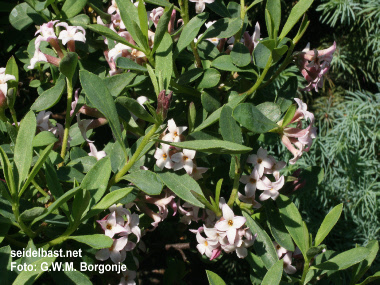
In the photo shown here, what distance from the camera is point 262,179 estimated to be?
0.95 meters

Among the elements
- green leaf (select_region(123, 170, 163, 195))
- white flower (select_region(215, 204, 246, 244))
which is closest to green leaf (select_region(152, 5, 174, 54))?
green leaf (select_region(123, 170, 163, 195))

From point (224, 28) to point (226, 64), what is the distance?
9 centimetres

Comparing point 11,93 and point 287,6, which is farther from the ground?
point 11,93

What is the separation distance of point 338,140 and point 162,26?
1.40 m

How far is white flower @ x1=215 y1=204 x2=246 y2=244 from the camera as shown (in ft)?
2.76

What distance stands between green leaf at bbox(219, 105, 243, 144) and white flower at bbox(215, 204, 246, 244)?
14cm

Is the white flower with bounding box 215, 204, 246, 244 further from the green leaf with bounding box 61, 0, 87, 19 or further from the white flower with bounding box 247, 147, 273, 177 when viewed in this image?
the green leaf with bounding box 61, 0, 87, 19

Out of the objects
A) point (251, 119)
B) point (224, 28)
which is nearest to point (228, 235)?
point (251, 119)

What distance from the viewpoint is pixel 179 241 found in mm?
1542

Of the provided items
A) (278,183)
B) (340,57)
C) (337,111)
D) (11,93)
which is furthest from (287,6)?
(11,93)

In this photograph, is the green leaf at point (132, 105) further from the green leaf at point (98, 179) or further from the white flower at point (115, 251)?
the white flower at point (115, 251)

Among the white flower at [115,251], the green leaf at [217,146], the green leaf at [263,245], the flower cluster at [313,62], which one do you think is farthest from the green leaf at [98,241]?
the flower cluster at [313,62]

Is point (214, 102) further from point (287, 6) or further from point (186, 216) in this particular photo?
point (287, 6)

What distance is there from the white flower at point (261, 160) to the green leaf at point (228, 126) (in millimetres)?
125
